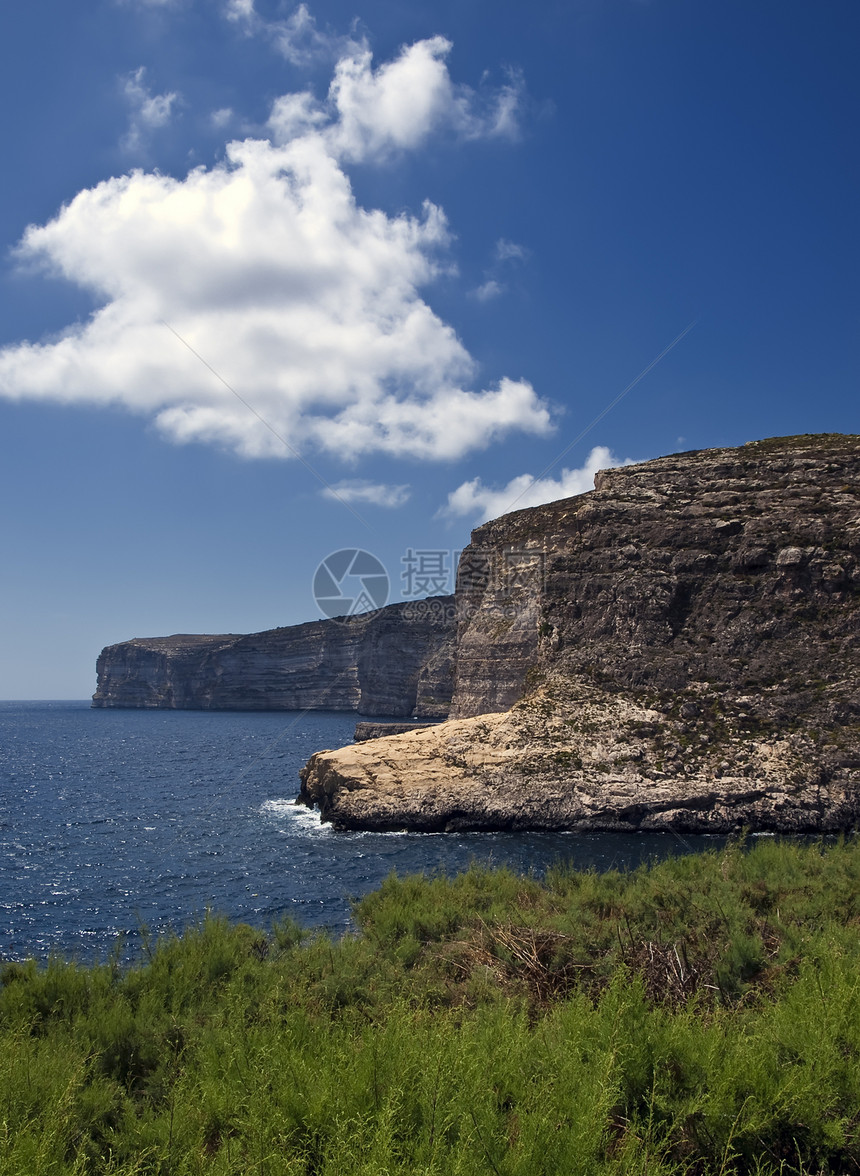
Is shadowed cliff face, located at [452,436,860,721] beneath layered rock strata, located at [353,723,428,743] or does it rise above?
above

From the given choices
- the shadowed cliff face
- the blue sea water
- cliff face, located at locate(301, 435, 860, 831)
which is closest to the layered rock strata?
the blue sea water

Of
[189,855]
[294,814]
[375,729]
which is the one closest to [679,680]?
[294,814]

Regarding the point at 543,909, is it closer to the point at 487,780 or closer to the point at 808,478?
the point at 487,780

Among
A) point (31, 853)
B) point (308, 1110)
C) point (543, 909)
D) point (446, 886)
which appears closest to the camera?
point (308, 1110)

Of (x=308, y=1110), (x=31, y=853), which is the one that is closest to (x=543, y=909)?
(x=308, y=1110)

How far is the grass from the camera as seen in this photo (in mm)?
5352

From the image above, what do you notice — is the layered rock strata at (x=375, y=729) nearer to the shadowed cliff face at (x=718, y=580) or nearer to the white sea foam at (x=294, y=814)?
the shadowed cliff face at (x=718, y=580)

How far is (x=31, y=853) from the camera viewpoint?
1160 inches

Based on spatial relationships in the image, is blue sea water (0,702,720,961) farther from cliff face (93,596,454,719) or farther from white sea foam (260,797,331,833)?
cliff face (93,596,454,719)

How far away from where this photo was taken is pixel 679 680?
37.0 meters

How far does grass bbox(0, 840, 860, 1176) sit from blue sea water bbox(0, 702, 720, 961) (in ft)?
13.0

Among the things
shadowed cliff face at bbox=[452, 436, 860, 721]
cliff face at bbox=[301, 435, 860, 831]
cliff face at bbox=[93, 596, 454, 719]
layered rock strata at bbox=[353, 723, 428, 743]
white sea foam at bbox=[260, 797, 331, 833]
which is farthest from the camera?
cliff face at bbox=[93, 596, 454, 719]

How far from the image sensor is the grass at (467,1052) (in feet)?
17.6

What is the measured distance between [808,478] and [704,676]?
604 inches
